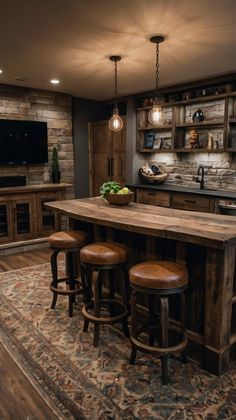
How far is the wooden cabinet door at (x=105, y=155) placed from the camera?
6.21 meters

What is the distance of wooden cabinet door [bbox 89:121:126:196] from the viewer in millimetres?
6207

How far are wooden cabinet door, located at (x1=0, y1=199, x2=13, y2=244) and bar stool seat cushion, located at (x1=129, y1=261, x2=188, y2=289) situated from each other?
3.38 meters

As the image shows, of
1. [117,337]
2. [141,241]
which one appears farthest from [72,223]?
[117,337]

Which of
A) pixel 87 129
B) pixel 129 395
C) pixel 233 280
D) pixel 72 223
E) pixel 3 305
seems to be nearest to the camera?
pixel 129 395

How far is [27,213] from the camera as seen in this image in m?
5.30

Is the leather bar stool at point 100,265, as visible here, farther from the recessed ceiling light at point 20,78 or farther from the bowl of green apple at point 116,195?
the recessed ceiling light at point 20,78

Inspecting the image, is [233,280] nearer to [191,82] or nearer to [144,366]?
[144,366]

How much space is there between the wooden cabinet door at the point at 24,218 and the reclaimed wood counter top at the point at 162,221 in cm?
198

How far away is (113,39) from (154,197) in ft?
9.04

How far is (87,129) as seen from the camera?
257 inches

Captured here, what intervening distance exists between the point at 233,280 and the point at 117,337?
1098 millimetres

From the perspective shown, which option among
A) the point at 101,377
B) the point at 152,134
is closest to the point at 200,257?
the point at 101,377

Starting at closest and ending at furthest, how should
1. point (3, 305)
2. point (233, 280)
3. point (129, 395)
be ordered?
point (129, 395), point (233, 280), point (3, 305)

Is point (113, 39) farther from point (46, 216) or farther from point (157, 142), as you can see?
point (46, 216)
